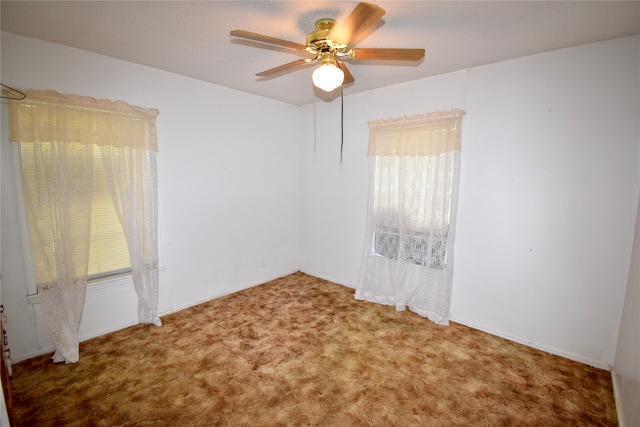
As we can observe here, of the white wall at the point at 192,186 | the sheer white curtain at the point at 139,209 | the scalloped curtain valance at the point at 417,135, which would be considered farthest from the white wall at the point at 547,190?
the sheer white curtain at the point at 139,209

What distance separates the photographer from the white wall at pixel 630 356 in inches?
67.3

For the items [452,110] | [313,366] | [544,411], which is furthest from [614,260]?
[313,366]

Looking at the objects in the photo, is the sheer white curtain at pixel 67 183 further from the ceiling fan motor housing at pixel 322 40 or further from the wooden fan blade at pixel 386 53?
the wooden fan blade at pixel 386 53

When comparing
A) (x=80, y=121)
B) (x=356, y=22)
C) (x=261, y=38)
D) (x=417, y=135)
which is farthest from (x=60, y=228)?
(x=417, y=135)

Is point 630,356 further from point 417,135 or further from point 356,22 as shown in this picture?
point 356,22

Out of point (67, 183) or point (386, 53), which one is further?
point (67, 183)

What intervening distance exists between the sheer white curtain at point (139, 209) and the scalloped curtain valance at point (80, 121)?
4.1 inches

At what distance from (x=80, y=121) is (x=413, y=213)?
127 inches

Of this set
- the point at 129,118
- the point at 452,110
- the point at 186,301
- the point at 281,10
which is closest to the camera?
the point at 281,10

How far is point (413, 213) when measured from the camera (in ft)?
10.6

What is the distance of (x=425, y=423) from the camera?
1.86 m

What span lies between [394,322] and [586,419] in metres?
1.54

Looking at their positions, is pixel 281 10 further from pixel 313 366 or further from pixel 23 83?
pixel 313 366

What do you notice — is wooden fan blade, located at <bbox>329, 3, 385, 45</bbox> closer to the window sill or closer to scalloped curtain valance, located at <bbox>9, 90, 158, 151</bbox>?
scalloped curtain valance, located at <bbox>9, 90, 158, 151</bbox>
